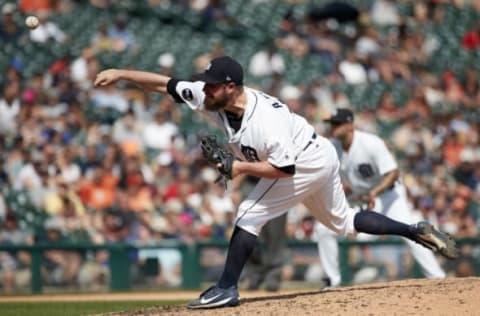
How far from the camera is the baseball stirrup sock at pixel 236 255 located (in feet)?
25.3

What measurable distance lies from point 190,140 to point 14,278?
11.7 feet

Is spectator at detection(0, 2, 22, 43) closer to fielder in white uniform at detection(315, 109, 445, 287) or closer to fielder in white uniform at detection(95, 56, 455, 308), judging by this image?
fielder in white uniform at detection(315, 109, 445, 287)

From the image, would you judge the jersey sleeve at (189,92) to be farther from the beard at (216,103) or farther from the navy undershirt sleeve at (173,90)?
the beard at (216,103)

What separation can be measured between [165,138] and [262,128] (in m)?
8.46

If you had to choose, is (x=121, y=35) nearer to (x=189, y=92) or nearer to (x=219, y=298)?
(x=189, y=92)

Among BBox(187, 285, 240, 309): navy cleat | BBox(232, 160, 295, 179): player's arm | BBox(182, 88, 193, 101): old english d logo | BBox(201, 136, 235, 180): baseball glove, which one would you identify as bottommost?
BBox(187, 285, 240, 309): navy cleat

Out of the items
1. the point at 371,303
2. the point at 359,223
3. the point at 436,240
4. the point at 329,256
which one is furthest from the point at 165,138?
the point at 371,303

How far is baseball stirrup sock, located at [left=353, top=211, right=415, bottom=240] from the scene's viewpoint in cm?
819

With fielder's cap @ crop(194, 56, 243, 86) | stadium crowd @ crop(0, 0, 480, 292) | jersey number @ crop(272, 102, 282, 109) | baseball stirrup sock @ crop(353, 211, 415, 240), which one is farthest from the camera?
stadium crowd @ crop(0, 0, 480, 292)

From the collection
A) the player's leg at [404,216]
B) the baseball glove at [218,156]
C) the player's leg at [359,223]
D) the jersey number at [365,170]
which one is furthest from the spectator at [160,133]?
the baseball glove at [218,156]

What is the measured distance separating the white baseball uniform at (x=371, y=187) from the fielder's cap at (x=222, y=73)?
346 centimetres

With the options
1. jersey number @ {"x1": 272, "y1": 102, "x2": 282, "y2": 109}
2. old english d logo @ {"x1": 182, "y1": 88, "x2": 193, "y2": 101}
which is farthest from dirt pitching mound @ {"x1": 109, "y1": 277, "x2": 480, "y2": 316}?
old english d logo @ {"x1": 182, "y1": 88, "x2": 193, "y2": 101}

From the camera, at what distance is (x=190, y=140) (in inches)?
626

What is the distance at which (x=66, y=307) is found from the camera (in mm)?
10750
